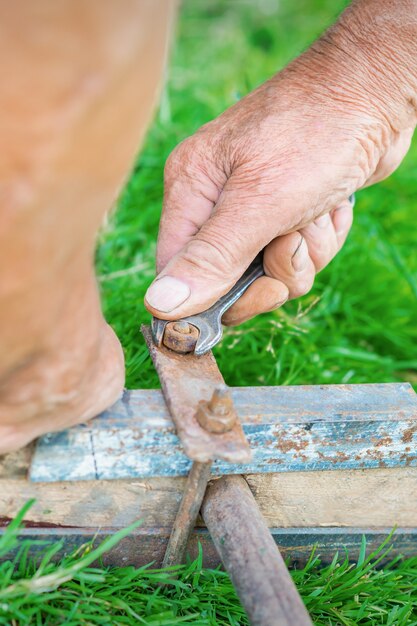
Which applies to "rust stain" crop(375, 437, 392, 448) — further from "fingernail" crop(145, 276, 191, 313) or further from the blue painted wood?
"fingernail" crop(145, 276, 191, 313)

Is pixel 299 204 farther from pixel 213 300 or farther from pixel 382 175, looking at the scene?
pixel 382 175

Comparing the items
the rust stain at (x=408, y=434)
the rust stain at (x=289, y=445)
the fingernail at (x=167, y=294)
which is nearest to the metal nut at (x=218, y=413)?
the rust stain at (x=289, y=445)

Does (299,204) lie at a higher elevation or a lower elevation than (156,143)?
higher

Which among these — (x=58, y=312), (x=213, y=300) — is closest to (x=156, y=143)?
(x=213, y=300)

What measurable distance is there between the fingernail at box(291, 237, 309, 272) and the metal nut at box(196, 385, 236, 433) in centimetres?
68

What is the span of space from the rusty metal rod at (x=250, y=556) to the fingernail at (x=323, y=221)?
791 millimetres

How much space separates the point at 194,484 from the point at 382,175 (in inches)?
45.0

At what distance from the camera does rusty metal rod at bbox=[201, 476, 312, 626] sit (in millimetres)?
1246

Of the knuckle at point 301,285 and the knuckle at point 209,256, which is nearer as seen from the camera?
the knuckle at point 209,256

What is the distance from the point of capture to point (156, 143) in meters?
3.40

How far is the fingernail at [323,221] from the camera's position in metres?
2.06

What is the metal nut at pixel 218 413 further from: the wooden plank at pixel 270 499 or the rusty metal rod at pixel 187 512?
the wooden plank at pixel 270 499

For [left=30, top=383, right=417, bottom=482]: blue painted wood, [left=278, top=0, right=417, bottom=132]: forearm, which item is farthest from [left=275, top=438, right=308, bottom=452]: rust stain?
[left=278, top=0, right=417, bottom=132]: forearm

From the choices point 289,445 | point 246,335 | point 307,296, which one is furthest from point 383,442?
point 307,296
